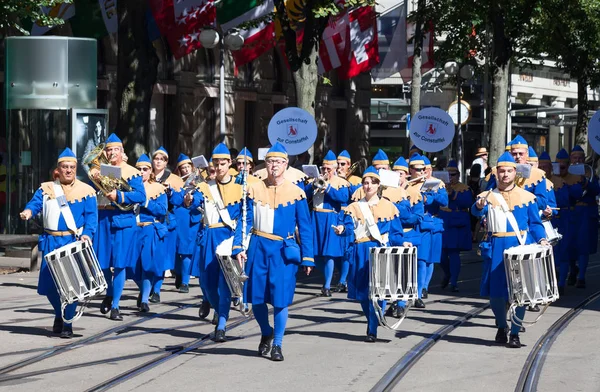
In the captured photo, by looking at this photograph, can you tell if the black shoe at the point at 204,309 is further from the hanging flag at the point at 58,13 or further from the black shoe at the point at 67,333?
the hanging flag at the point at 58,13

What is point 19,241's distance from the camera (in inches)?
840

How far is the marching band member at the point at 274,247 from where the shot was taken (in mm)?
12188

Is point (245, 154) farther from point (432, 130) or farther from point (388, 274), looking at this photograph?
point (432, 130)

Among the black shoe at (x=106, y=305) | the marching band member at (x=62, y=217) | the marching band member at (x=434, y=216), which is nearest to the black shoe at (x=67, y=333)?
the marching band member at (x=62, y=217)

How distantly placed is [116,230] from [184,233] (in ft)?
11.5

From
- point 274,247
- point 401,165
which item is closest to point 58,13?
point 401,165

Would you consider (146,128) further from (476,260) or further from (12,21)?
(476,260)

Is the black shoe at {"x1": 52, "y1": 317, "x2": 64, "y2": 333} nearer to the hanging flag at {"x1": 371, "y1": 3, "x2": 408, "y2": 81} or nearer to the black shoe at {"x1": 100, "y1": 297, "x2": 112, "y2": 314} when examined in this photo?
the black shoe at {"x1": 100, "y1": 297, "x2": 112, "y2": 314}

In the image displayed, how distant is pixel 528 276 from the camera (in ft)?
41.8

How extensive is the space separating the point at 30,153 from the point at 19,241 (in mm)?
1564

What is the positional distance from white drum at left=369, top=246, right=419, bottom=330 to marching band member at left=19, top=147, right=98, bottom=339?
275cm

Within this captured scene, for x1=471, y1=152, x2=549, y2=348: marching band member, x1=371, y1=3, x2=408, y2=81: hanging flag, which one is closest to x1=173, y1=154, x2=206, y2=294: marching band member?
x1=471, y1=152, x2=549, y2=348: marching band member

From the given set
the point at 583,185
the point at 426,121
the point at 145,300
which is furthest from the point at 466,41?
the point at 145,300

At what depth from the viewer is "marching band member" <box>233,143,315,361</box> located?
1219cm
